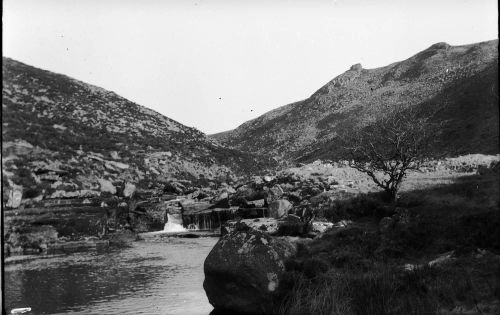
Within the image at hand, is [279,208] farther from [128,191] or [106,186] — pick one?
[106,186]

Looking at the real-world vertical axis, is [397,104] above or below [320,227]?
above

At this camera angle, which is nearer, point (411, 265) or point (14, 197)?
point (411, 265)

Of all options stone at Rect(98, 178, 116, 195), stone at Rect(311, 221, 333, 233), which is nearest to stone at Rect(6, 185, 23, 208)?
stone at Rect(98, 178, 116, 195)

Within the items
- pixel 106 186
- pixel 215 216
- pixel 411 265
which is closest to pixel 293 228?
pixel 411 265

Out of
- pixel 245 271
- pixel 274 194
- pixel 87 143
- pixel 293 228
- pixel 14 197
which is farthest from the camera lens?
pixel 87 143

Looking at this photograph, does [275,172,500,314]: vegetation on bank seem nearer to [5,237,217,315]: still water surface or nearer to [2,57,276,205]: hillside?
[5,237,217,315]: still water surface

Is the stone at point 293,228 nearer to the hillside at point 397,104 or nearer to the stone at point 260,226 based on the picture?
the stone at point 260,226

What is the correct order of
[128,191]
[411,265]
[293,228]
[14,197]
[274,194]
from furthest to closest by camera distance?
[128,191] → [274,194] → [14,197] → [293,228] → [411,265]
